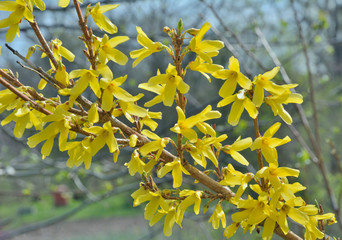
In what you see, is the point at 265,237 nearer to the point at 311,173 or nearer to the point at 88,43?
the point at 88,43

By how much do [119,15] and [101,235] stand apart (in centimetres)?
620

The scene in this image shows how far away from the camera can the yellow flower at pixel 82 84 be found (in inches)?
28.5

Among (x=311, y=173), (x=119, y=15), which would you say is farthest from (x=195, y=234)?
(x=119, y=15)

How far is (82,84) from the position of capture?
0.73 meters

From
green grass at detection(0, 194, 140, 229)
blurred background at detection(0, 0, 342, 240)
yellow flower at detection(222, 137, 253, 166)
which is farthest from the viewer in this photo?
green grass at detection(0, 194, 140, 229)

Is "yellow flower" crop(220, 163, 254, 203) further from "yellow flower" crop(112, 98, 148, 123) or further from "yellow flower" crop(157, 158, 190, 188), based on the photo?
"yellow flower" crop(112, 98, 148, 123)

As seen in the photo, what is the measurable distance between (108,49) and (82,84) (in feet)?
0.39

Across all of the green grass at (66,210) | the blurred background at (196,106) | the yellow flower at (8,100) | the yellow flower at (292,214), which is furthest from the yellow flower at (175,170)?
the green grass at (66,210)

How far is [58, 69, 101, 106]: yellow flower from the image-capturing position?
0.72m

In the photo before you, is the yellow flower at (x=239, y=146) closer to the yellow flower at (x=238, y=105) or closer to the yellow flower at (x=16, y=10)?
the yellow flower at (x=238, y=105)

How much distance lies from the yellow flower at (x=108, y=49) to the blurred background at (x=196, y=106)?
143 centimetres

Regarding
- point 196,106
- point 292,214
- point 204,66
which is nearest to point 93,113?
point 204,66

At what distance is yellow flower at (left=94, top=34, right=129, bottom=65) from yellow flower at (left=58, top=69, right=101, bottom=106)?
48mm

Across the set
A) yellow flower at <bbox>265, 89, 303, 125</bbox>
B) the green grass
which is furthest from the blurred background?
yellow flower at <bbox>265, 89, 303, 125</bbox>
